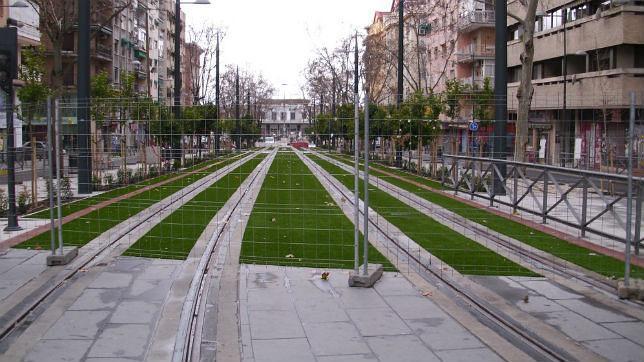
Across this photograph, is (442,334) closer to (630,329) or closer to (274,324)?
(274,324)

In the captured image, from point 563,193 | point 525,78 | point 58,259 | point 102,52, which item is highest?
point 102,52

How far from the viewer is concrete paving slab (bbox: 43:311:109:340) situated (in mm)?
6434

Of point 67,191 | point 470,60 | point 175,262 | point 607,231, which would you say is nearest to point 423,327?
point 175,262

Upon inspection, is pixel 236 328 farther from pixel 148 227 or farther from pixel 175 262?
pixel 148 227

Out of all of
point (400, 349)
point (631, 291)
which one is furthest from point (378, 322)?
point (631, 291)

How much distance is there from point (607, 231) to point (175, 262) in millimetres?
7830

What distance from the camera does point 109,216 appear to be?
14.2 meters

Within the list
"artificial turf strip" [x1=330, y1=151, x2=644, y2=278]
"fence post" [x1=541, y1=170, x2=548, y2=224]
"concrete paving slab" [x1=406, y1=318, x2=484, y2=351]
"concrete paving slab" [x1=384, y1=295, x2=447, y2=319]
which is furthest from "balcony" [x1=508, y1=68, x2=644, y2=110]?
"concrete paving slab" [x1=406, y1=318, x2=484, y2=351]

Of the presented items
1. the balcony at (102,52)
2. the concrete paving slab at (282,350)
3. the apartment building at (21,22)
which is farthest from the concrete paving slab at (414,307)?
the balcony at (102,52)

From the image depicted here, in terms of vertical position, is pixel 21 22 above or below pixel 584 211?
above

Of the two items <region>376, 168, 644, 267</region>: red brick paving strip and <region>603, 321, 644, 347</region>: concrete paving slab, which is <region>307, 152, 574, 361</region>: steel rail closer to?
<region>603, 321, 644, 347</region>: concrete paving slab

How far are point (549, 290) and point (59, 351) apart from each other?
554 cm

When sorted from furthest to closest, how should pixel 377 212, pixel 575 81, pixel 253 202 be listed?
pixel 575 81
pixel 253 202
pixel 377 212

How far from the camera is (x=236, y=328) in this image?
22.0 ft
